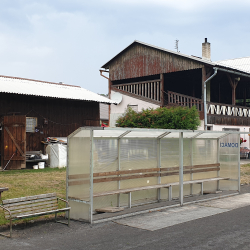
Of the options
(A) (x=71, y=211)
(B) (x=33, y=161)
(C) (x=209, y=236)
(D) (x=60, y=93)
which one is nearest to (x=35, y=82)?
(D) (x=60, y=93)

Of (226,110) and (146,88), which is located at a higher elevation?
(146,88)

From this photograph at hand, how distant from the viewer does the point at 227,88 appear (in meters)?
32.8

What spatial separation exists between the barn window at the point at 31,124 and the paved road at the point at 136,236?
13132 millimetres

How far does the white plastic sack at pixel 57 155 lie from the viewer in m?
19.6

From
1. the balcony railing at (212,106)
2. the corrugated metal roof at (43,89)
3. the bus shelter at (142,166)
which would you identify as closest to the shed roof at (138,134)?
the bus shelter at (142,166)

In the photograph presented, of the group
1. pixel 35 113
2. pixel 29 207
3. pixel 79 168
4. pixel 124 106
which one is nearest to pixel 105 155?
pixel 79 168

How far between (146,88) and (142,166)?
18236 millimetres

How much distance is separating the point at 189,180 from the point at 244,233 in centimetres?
517

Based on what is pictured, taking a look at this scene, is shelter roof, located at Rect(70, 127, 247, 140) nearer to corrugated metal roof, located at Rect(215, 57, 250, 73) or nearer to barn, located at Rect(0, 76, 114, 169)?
barn, located at Rect(0, 76, 114, 169)

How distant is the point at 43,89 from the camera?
2223 centimetres

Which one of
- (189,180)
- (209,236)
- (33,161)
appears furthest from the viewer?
(33,161)

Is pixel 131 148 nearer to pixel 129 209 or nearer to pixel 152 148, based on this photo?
pixel 152 148

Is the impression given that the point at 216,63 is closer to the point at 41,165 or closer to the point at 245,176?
the point at 245,176

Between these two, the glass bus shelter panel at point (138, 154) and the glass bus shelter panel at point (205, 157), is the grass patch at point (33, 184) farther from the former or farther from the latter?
the glass bus shelter panel at point (205, 157)
